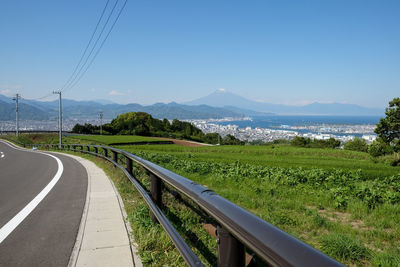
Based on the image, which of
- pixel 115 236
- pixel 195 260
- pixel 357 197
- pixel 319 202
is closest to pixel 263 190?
pixel 319 202

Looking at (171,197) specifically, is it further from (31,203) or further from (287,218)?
(31,203)

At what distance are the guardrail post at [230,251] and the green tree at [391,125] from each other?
112ft

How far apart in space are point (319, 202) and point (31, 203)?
22.3 ft

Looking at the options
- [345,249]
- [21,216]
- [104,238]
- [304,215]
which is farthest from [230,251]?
[21,216]

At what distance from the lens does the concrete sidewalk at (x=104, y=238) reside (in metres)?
3.48

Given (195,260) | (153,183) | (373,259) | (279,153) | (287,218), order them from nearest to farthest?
(195,260), (373,259), (153,183), (287,218), (279,153)

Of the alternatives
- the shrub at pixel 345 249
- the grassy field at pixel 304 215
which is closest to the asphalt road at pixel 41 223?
the grassy field at pixel 304 215

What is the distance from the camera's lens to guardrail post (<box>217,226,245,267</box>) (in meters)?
1.70

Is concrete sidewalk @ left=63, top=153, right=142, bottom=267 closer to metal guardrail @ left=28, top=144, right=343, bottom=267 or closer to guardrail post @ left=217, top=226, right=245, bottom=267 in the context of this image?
metal guardrail @ left=28, top=144, right=343, bottom=267

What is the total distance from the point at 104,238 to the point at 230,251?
302 cm

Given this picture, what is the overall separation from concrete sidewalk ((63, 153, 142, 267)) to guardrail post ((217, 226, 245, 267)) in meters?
1.87

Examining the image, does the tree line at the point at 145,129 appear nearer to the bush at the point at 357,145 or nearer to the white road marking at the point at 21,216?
the bush at the point at 357,145

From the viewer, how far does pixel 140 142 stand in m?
55.8

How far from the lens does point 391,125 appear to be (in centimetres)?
3102
